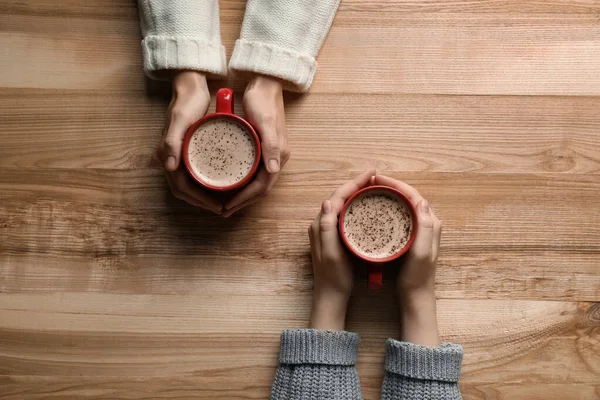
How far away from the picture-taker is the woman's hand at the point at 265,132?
1012 millimetres

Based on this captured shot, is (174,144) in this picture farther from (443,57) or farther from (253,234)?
(443,57)

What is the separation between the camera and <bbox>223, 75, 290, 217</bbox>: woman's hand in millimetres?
1012

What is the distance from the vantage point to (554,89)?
3.75ft

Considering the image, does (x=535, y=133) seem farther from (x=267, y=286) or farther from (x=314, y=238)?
(x=267, y=286)

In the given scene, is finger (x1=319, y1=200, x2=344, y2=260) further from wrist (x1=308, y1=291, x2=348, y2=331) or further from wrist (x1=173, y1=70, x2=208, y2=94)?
wrist (x1=173, y1=70, x2=208, y2=94)

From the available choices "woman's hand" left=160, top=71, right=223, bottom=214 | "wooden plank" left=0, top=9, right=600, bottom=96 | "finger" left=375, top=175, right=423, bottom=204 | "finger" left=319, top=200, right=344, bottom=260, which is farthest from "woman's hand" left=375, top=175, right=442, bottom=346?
"woman's hand" left=160, top=71, right=223, bottom=214

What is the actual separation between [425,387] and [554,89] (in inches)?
23.8

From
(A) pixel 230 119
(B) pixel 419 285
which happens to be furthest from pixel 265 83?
(B) pixel 419 285

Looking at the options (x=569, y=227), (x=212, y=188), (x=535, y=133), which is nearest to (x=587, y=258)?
(x=569, y=227)

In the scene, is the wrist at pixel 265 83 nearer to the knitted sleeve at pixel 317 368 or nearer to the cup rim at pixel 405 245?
the cup rim at pixel 405 245

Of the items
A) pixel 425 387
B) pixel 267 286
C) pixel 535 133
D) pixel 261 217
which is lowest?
pixel 425 387

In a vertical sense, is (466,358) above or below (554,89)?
below

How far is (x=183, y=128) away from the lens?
1019 millimetres

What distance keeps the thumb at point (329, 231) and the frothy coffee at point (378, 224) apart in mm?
44
